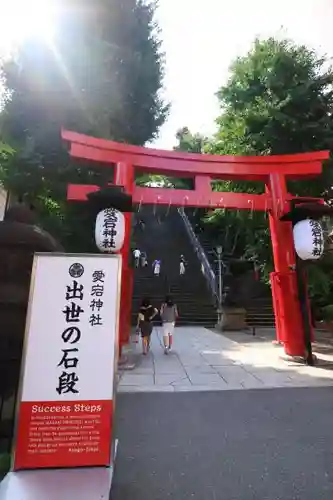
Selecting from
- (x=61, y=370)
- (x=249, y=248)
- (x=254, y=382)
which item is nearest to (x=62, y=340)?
(x=61, y=370)

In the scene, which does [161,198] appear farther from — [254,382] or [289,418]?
[289,418]

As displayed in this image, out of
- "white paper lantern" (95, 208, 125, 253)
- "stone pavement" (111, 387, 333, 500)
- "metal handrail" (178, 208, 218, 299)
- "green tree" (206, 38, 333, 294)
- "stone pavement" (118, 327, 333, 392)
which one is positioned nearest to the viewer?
"stone pavement" (111, 387, 333, 500)

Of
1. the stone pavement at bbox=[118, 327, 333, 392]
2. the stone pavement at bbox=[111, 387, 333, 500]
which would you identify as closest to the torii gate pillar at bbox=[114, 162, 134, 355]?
the stone pavement at bbox=[118, 327, 333, 392]

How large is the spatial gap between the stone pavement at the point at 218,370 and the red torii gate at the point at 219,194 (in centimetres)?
90

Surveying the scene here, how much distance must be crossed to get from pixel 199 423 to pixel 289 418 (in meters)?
1.21

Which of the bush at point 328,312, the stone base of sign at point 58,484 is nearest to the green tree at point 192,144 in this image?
the bush at point 328,312

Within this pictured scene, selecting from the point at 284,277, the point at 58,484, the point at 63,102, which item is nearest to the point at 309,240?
the point at 284,277

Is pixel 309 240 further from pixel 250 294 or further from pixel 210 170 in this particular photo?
pixel 250 294

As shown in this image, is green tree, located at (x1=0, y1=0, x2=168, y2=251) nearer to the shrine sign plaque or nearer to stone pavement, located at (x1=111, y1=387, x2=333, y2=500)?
stone pavement, located at (x1=111, y1=387, x2=333, y2=500)

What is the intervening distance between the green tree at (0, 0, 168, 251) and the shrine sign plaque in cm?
771

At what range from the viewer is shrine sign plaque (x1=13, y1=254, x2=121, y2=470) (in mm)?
2760

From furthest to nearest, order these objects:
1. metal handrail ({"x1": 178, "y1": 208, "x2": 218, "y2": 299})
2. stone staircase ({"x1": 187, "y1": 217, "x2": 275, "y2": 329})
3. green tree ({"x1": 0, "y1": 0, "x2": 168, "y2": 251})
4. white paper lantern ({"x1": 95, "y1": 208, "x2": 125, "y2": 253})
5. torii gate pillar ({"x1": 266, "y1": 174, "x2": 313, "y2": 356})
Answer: metal handrail ({"x1": 178, "y1": 208, "x2": 218, "y2": 299}), stone staircase ({"x1": 187, "y1": 217, "x2": 275, "y2": 329}), green tree ({"x1": 0, "y1": 0, "x2": 168, "y2": 251}), torii gate pillar ({"x1": 266, "y1": 174, "x2": 313, "y2": 356}), white paper lantern ({"x1": 95, "y1": 208, "x2": 125, "y2": 253})

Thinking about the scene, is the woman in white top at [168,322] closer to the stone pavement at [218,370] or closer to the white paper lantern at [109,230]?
the stone pavement at [218,370]

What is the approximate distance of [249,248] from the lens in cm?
1355
